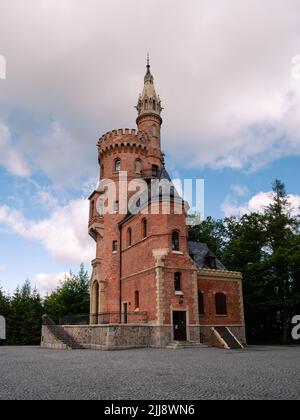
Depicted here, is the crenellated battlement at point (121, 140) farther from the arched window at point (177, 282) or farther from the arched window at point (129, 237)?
the arched window at point (177, 282)

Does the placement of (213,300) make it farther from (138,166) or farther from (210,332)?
(138,166)

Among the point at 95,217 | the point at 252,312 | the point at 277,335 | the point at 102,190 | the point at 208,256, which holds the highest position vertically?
the point at 102,190

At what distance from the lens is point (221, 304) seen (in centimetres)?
3080

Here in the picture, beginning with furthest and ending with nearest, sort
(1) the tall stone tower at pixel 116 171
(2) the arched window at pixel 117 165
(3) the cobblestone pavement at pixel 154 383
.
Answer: (2) the arched window at pixel 117 165
(1) the tall stone tower at pixel 116 171
(3) the cobblestone pavement at pixel 154 383

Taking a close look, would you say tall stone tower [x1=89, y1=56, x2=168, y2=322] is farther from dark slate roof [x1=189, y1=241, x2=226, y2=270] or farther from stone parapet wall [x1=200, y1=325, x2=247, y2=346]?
stone parapet wall [x1=200, y1=325, x2=247, y2=346]

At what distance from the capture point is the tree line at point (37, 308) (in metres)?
41.8

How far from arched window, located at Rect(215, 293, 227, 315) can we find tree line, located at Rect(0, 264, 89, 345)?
716 inches

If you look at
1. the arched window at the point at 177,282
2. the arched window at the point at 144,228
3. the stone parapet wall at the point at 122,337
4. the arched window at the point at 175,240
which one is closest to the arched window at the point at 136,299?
the stone parapet wall at the point at 122,337

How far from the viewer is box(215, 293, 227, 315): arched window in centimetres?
3048

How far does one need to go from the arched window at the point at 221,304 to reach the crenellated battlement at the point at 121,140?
57.8ft

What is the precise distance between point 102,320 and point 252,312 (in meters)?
17.4

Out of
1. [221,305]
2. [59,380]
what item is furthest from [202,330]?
[59,380]
